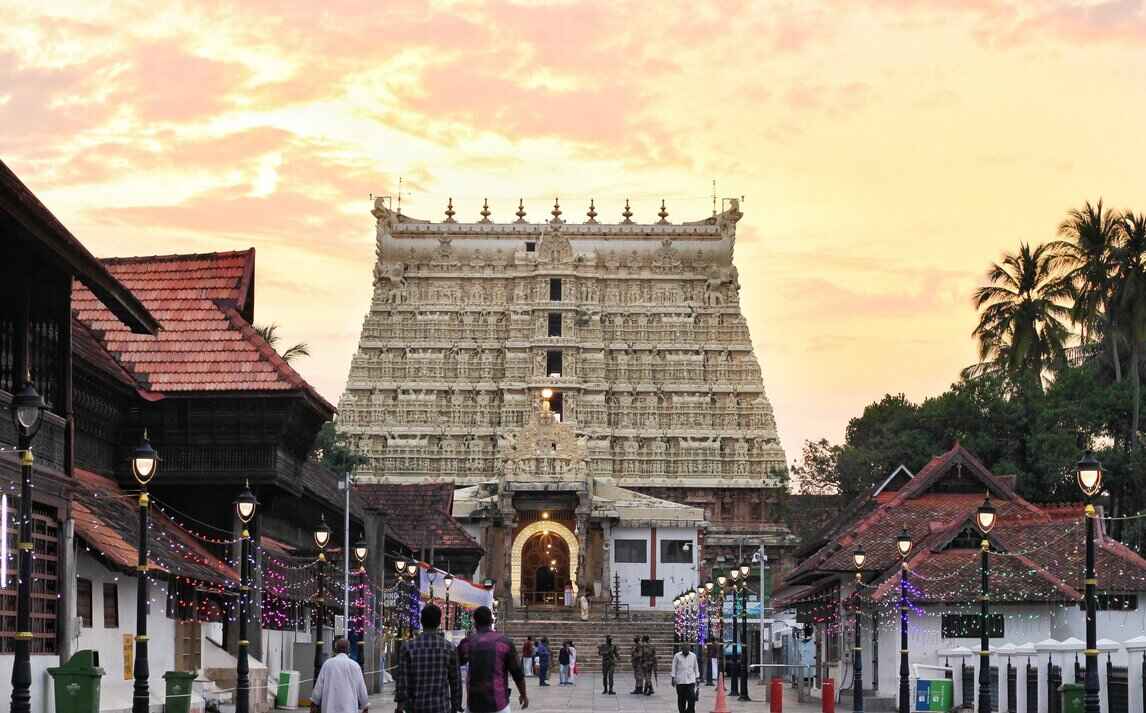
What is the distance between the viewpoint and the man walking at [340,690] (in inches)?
811

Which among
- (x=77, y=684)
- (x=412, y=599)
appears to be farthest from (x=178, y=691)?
A: (x=412, y=599)

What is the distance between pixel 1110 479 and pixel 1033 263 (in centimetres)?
1439

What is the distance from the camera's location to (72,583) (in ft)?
92.4

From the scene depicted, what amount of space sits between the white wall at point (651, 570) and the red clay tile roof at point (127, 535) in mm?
71316

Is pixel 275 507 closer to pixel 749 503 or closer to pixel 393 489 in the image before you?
pixel 393 489

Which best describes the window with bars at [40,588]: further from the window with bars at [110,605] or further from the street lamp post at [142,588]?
the window with bars at [110,605]

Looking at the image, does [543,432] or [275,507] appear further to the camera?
[543,432]

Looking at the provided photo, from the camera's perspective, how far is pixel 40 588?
2691 cm

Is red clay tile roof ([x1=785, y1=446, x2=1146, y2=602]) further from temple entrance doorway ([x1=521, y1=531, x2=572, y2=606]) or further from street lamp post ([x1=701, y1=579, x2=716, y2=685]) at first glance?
temple entrance doorway ([x1=521, y1=531, x2=572, y2=606])

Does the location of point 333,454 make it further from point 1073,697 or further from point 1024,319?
point 1073,697

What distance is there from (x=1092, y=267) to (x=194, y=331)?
5552 centimetres

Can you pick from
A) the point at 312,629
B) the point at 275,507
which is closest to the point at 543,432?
the point at 312,629

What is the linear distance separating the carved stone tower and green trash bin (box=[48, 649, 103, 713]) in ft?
319

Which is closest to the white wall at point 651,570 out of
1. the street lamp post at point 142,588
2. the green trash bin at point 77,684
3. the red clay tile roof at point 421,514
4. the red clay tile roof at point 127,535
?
the red clay tile roof at point 421,514
